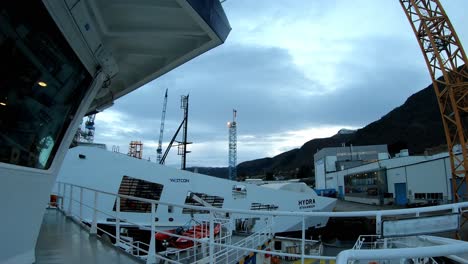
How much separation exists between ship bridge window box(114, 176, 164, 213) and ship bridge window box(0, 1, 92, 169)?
851 centimetres

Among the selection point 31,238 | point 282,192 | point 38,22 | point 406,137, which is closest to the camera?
point 38,22

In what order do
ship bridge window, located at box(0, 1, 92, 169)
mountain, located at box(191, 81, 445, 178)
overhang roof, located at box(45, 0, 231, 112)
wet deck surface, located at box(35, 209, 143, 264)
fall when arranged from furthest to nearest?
mountain, located at box(191, 81, 445, 178), wet deck surface, located at box(35, 209, 143, 264), overhang roof, located at box(45, 0, 231, 112), ship bridge window, located at box(0, 1, 92, 169)

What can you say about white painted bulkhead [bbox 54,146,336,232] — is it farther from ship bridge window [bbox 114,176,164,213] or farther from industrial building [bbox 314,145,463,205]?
industrial building [bbox 314,145,463,205]

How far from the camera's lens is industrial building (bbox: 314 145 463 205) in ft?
77.7

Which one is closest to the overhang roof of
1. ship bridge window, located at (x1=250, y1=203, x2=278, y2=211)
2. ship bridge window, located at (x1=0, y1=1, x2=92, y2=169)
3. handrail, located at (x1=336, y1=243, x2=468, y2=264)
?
ship bridge window, located at (x1=0, y1=1, x2=92, y2=169)

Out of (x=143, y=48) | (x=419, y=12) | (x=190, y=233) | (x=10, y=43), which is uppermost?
(x=419, y=12)

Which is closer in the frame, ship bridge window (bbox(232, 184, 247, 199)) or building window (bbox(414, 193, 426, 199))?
ship bridge window (bbox(232, 184, 247, 199))

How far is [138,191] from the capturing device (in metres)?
11.7

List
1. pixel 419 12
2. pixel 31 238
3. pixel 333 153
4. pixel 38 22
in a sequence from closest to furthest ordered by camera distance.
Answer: pixel 38 22 < pixel 31 238 < pixel 419 12 < pixel 333 153

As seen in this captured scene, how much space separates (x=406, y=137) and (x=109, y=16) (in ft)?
348

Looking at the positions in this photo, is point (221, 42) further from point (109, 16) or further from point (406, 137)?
point (406, 137)

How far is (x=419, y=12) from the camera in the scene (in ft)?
63.4

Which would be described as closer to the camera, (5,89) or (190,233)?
(5,89)

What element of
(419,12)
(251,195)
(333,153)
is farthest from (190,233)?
(333,153)
